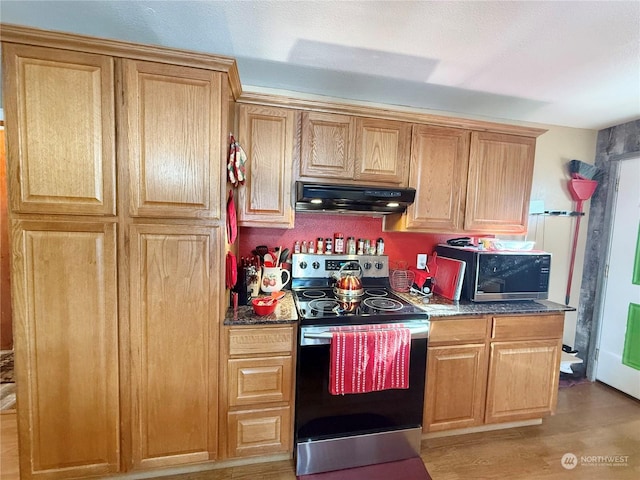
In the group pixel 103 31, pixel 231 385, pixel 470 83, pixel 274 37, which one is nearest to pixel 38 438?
pixel 231 385

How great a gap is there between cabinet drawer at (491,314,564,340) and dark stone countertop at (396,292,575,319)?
0.17ft

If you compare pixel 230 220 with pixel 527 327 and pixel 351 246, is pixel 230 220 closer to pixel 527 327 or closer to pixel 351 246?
pixel 351 246

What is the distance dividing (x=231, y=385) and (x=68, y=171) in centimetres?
137

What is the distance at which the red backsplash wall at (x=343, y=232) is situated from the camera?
2.32 m

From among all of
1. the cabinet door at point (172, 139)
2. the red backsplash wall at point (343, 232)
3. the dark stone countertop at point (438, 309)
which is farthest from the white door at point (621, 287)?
the cabinet door at point (172, 139)

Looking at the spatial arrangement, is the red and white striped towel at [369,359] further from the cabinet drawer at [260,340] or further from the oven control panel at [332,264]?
the oven control panel at [332,264]

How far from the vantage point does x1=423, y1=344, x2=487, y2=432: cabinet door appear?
1956 mm

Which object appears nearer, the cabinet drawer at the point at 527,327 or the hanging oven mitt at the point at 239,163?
the hanging oven mitt at the point at 239,163

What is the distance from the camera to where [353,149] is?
2.05 metres

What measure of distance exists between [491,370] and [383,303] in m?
0.88

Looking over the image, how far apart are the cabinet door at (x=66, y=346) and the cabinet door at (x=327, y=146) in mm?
1216

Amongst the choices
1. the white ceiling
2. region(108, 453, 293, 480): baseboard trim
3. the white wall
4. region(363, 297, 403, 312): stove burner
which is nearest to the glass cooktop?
region(363, 297, 403, 312): stove burner

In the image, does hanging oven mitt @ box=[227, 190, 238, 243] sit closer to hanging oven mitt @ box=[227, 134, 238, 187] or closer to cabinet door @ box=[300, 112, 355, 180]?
hanging oven mitt @ box=[227, 134, 238, 187]

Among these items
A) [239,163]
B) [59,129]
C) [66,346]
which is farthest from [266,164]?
[66,346]
